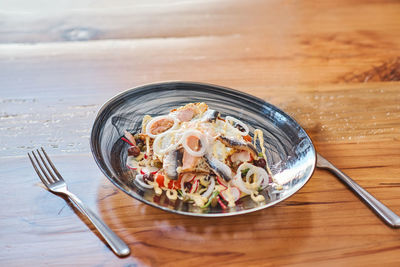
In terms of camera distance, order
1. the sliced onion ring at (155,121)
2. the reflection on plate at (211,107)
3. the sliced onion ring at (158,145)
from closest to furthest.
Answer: the reflection on plate at (211,107) → the sliced onion ring at (158,145) → the sliced onion ring at (155,121)

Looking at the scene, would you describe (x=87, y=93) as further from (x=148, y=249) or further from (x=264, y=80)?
(x=148, y=249)

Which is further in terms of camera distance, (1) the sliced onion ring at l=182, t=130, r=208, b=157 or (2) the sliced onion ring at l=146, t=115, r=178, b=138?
(2) the sliced onion ring at l=146, t=115, r=178, b=138

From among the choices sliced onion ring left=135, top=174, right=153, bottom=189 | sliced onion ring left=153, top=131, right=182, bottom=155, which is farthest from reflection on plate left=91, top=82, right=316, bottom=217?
sliced onion ring left=153, top=131, right=182, bottom=155

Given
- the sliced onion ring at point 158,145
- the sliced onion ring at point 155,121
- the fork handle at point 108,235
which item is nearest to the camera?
the fork handle at point 108,235

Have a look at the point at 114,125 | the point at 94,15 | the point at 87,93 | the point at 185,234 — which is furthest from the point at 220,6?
the point at 185,234

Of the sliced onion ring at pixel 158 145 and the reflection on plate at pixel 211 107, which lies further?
the sliced onion ring at pixel 158 145

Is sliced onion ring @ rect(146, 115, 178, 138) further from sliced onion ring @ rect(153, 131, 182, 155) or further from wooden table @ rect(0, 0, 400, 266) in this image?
wooden table @ rect(0, 0, 400, 266)

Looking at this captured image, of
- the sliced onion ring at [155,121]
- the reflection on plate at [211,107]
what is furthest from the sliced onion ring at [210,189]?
the sliced onion ring at [155,121]

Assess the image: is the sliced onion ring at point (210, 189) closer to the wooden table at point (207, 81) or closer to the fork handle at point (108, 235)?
the wooden table at point (207, 81)
